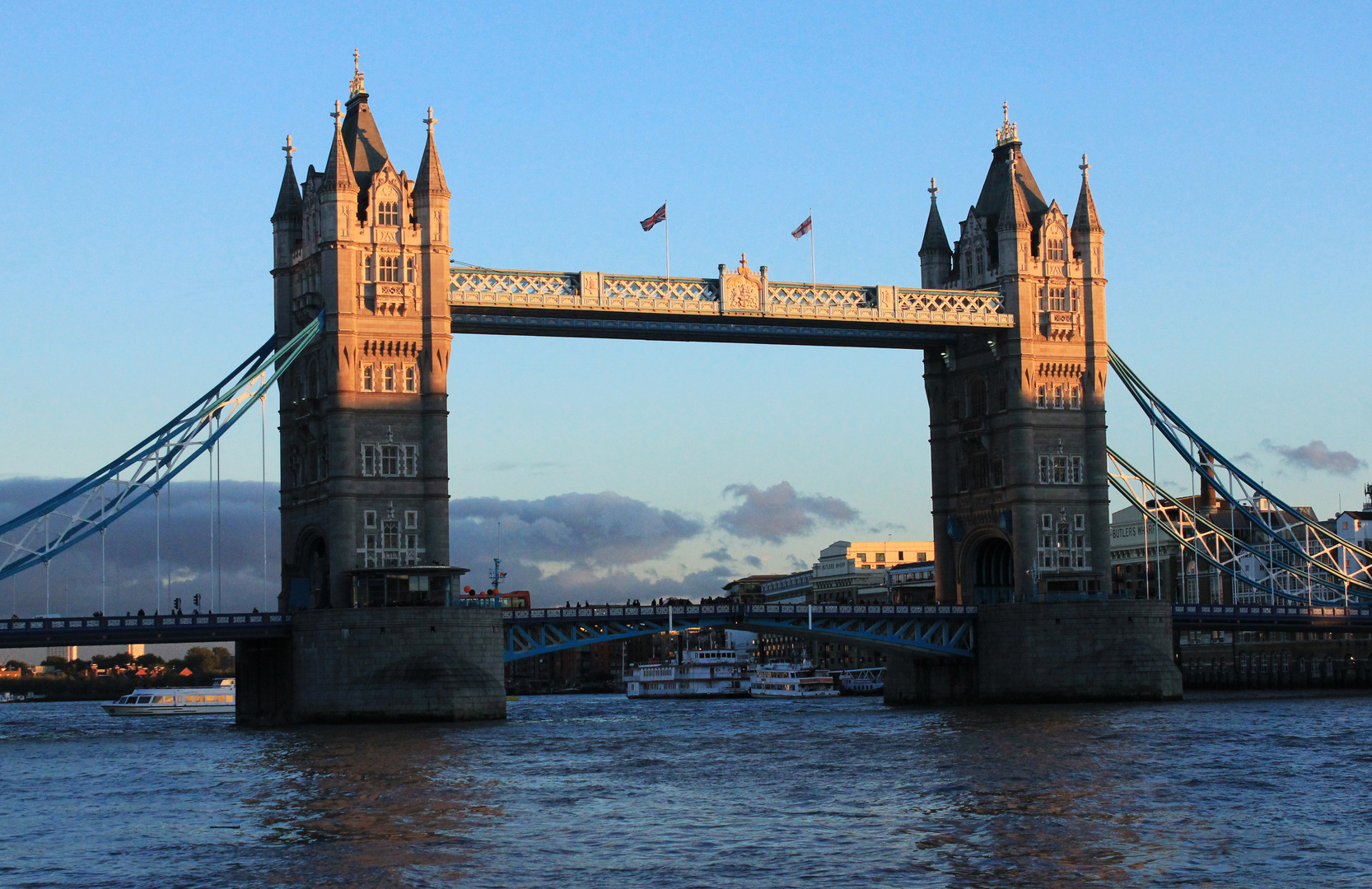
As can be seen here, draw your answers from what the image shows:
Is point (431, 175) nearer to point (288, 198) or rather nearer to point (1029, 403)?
point (288, 198)

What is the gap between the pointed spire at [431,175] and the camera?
3647 inches

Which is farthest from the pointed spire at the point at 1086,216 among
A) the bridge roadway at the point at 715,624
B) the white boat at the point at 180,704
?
the white boat at the point at 180,704

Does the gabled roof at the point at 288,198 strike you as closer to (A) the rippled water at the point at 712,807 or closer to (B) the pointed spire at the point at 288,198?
(B) the pointed spire at the point at 288,198

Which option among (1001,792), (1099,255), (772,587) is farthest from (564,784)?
(772,587)

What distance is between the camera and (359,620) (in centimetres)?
8562

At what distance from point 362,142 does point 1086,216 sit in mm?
40361

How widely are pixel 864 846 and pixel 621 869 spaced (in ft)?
20.3

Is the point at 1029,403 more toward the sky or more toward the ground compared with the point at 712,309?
more toward the ground

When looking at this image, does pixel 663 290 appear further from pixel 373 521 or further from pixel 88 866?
pixel 88 866

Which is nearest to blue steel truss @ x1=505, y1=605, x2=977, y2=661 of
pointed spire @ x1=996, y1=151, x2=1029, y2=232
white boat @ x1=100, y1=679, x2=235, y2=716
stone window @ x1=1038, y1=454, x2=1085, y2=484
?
stone window @ x1=1038, y1=454, x2=1085, y2=484

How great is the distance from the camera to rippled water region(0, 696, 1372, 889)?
41.7 meters

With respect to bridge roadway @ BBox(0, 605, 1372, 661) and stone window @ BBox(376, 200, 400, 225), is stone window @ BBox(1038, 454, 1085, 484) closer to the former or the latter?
bridge roadway @ BBox(0, 605, 1372, 661)

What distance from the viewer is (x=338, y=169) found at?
91250 millimetres

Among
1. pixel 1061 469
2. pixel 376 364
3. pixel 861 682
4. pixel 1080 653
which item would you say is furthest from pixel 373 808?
pixel 861 682
